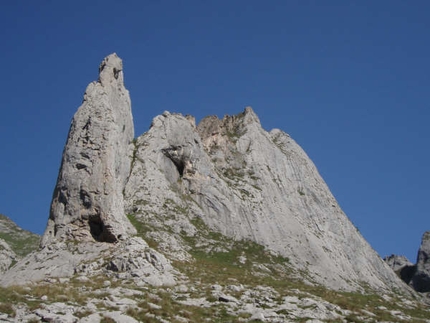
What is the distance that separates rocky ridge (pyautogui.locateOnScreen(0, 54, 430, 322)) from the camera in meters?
28.5

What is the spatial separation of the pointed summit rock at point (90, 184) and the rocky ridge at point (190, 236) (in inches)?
4.5

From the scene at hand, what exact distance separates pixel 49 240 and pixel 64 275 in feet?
21.0

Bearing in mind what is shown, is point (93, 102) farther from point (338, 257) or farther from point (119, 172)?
point (338, 257)

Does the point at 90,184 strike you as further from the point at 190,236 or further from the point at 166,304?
the point at 166,304

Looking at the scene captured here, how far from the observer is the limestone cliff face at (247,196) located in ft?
205

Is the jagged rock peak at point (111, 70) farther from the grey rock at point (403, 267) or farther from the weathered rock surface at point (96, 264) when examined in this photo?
the grey rock at point (403, 267)

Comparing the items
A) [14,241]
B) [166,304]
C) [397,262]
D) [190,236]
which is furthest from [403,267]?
[166,304]

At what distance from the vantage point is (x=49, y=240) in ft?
140

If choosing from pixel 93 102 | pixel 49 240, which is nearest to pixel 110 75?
pixel 93 102

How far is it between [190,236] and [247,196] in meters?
15.4

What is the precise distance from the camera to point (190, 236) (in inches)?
2287

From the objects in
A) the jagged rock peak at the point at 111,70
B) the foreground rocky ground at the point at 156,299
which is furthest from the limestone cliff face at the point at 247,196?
the foreground rocky ground at the point at 156,299

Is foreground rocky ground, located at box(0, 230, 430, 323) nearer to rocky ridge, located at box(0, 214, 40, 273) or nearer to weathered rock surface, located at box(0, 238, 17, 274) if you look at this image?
weathered rock surface, located at box(0, 238, 17, 274)

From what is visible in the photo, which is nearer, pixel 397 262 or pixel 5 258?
pixel 5 258
